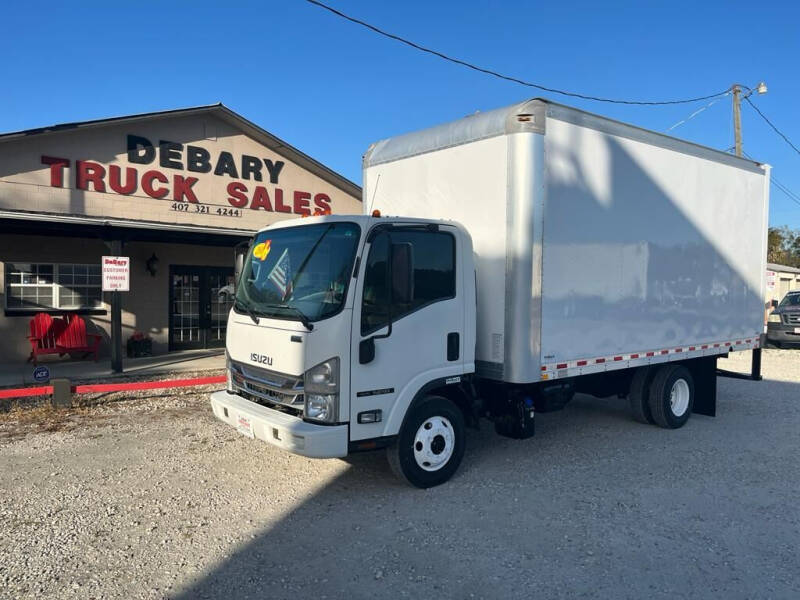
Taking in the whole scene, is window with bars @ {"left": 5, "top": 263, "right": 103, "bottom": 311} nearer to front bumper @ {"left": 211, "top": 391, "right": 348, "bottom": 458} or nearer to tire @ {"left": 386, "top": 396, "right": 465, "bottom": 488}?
front bumper @ {"left": 211, "top": 391, "right": 348, "bottom": 458}

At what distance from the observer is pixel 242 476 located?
559cm

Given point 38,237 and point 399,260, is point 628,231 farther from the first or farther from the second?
point 38,237

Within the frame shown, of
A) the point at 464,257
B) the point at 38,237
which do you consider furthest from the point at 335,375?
the point at 38,237

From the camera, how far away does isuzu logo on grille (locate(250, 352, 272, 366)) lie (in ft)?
15.8

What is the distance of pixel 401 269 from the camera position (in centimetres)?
457

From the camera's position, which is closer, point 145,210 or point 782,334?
point 145,210

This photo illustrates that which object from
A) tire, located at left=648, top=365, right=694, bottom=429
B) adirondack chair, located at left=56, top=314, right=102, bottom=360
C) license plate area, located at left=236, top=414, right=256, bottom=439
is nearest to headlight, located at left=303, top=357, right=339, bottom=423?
license plate area, located at left=236, top=414, right=256, bottom=439

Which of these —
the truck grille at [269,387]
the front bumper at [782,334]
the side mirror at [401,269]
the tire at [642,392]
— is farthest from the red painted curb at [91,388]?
the front bumper at [782,334]

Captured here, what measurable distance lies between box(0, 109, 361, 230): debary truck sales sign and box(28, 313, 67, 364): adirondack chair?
2267 millimetres

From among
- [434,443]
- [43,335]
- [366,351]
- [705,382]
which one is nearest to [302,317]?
[366,351]

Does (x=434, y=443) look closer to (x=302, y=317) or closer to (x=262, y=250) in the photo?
(x=302, y=317)

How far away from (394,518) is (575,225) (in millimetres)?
3212

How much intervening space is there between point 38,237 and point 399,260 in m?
10.6

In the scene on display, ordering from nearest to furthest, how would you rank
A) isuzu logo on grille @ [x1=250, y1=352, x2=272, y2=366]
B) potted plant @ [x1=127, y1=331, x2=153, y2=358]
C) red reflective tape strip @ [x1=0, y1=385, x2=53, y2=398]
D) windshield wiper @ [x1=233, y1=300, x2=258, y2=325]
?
isuzu logo on grille @ [x1=250, y1=352, x2=272, y2=366]
windshield wiper @ [x1=233, y1=300, x2=258, y2=325]
red reflective tape strip @ [x1=0, y1=385, x2=53, y2=398]
potted plant @ [x1=127, y1=331, x2=153, y2=358]
